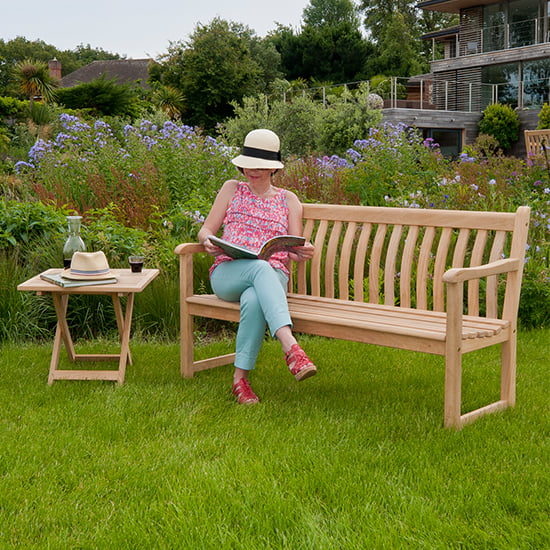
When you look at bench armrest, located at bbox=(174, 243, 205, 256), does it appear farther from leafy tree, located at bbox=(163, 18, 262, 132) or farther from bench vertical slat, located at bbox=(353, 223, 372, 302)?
leafy tree, located at bbox=(163, 18, 262, 132)

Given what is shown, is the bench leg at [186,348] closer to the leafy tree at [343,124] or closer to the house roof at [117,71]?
the leafy tree at [343,124]

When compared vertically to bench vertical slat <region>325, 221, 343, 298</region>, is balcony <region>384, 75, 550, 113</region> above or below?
above

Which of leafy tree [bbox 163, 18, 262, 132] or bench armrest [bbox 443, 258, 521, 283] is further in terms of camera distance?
leafy tree [bbox 163, 18, 262, 132]

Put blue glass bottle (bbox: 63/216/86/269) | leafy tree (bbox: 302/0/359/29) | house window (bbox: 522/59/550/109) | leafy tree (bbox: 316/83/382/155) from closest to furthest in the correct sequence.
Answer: blue glass bottle (bbox: 63/216/86/269) < leafy tree (bbox: 316/83/382/155) < house window (bbox: 522/59/550/109) < leafy tree (bbox: 302/0/359/29)

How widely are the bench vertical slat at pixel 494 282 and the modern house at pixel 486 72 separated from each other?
20168 mm

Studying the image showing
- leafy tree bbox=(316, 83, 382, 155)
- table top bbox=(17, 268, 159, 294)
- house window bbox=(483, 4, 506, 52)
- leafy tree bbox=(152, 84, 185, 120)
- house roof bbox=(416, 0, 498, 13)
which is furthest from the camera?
leafy tree bbox=(152, 84, 185, 120)

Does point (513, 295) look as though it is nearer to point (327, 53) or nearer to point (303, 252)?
point (303, 252)

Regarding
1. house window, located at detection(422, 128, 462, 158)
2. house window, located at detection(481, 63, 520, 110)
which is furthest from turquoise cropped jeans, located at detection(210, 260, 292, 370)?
house window, located at detection(481, 63, 520, 110)

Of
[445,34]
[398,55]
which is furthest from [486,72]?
[398,55]

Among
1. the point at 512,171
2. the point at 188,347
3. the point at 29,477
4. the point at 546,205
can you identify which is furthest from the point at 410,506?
the point at 512,171

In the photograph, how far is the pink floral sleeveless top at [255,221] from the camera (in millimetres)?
4199

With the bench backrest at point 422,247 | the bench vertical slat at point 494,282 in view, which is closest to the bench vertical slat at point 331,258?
the bench backrest at point 422,247

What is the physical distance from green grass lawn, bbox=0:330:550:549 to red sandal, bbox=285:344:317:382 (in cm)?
23

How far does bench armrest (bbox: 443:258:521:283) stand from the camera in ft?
10.3
